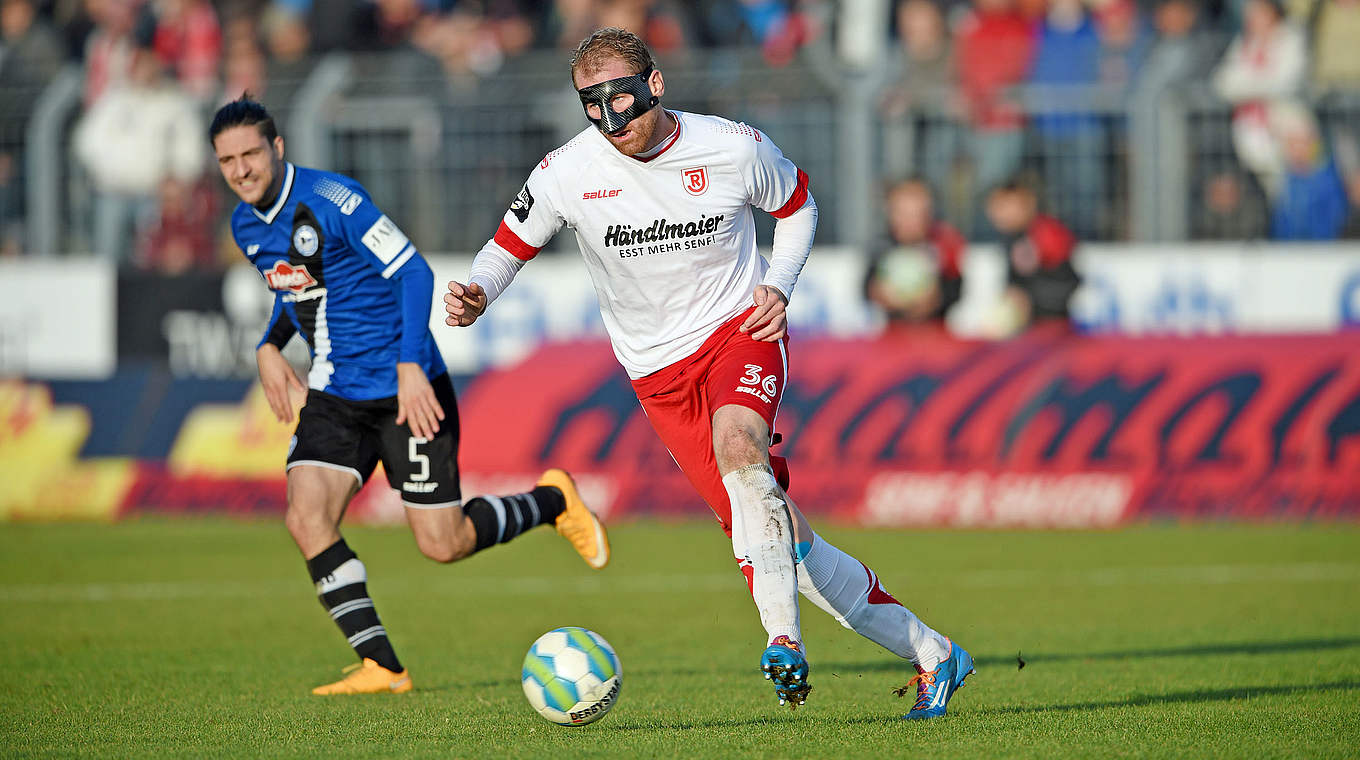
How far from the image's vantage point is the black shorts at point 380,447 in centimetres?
770

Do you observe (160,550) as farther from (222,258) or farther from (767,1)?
(767,1)

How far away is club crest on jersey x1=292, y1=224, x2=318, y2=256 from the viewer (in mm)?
7547

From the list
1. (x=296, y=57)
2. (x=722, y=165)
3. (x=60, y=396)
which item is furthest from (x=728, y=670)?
(x=296, y=57)

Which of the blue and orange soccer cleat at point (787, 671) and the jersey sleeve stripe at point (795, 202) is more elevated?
the jersey sleeve stripe at point (795, 202)

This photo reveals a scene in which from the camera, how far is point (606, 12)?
1731 centimetres

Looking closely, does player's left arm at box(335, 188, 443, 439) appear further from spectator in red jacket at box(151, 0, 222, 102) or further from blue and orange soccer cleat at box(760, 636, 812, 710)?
spectator in red jacket at box(151, 0, 222, 102)

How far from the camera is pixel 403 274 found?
7492 mm

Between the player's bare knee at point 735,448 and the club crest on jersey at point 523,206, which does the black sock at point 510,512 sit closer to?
the club crest on jersey at point 523,206

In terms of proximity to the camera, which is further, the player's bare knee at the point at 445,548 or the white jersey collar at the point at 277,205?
the player's bare knee at the point at 445,548

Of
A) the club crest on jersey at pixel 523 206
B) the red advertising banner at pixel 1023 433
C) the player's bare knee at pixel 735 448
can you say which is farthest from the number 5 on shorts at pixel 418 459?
the red advertising banner at pixel 1023 433

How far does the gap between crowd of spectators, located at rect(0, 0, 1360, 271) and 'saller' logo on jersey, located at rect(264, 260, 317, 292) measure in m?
8.63

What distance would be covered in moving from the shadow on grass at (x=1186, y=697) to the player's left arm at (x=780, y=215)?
1784 mm

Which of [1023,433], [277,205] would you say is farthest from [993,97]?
[277,205]

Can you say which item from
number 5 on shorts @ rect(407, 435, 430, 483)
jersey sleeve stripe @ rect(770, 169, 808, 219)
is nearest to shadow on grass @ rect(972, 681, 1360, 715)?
jersey sleeve stripe @ rect(770, 169, 808, 219)
